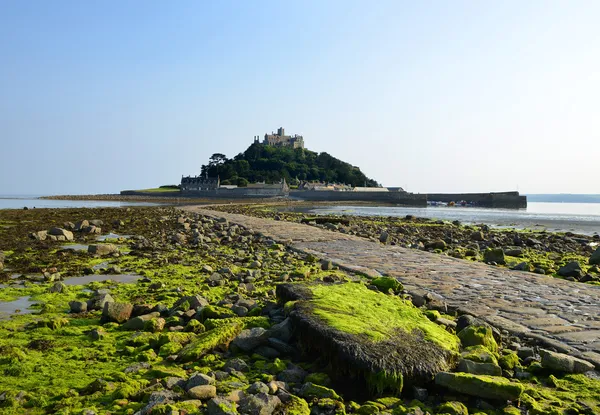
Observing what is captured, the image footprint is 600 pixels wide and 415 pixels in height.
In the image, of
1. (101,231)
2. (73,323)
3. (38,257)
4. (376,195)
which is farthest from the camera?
(376,195)

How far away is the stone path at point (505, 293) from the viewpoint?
4188 millimetres

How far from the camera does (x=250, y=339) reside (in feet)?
12.3

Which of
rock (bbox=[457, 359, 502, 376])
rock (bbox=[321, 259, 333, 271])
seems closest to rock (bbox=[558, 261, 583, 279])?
rock (bbox=[321, 259, 333, 271])

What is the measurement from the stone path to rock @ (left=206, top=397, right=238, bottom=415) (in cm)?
289

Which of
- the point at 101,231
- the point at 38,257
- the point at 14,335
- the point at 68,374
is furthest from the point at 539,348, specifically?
the point at 101,231

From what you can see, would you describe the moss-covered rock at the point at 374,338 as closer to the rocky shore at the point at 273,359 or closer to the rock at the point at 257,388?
the rocky shore at the point at 273,359

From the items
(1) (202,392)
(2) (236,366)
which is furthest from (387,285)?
(1) (202,392)

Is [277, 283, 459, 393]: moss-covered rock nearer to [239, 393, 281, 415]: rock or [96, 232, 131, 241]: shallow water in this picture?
[239, 393, 281, 415]: rock

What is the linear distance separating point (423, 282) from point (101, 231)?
13.4 metres

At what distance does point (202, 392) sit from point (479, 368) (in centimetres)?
200

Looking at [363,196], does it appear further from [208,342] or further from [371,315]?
[208,342]

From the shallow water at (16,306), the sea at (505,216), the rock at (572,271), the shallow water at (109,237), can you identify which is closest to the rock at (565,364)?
the rock at (572,271)

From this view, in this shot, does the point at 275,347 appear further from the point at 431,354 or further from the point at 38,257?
the point at 38,257

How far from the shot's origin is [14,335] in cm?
412
